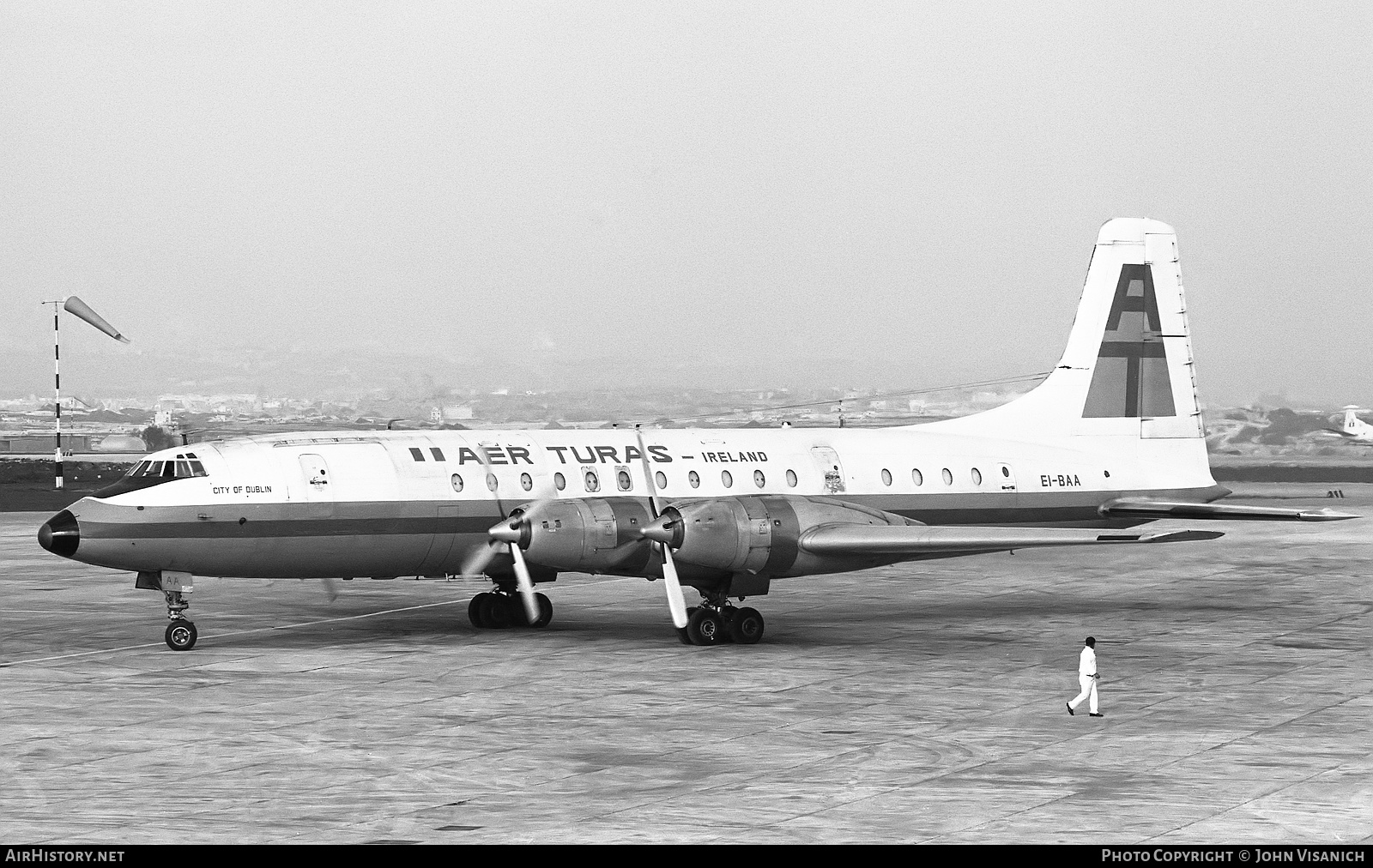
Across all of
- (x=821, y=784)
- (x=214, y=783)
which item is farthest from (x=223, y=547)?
(x=821, y=784)

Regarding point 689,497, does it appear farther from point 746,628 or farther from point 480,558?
point 480,558

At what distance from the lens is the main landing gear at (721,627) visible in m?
23.6

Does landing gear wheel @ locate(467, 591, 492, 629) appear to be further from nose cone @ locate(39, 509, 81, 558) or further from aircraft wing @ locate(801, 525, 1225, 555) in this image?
nose cone @ locate(39, 509, 81, 558)

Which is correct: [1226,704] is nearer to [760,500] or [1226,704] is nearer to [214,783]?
[760,500]

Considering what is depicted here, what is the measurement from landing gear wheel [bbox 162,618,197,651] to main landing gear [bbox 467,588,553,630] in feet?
15.1

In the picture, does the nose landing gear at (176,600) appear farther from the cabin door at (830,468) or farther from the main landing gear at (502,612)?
the cabin door at (830,468)

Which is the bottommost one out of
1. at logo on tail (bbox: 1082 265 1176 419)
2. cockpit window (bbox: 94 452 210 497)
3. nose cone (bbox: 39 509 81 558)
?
nose cone (bbox: 39 509 81 558)

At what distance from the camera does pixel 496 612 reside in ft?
84.9

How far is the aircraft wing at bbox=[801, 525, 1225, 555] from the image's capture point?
74.6 feet

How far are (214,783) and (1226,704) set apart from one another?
11116mm

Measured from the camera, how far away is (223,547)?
2331 centimetres

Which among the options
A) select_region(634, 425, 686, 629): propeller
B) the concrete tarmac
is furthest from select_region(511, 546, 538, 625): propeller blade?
select_region(634, 425, 686, 629): propeller

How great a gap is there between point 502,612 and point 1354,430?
60729 mm

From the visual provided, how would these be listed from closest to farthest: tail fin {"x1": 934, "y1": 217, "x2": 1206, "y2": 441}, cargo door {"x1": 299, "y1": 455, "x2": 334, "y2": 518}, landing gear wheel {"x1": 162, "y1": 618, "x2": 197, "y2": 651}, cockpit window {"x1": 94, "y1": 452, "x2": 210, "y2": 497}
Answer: landing gear wheel {"x1": 162, "y1": 618, "x2": 197, "y2": 651}
cockpit window {"x1": 94, "y1": 452, "x2": 210, "y2": 497}
cargo door {"x1": 299, "y1": 455, "x2": 334, "y2": 518}
tail fin {"x1": 934, "y1": 217, "x2": 1206, "y2": 441}
